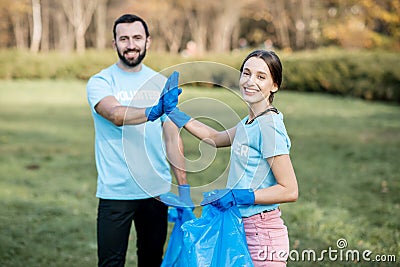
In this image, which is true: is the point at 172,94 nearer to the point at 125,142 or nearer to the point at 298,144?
the point at 125,142

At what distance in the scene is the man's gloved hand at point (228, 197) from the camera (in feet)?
8.14

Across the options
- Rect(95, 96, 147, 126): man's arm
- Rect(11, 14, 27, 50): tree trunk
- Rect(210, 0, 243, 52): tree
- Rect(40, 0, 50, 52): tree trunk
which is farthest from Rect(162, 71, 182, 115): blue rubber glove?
Rect(11, 14, 27, 50): tree trunk

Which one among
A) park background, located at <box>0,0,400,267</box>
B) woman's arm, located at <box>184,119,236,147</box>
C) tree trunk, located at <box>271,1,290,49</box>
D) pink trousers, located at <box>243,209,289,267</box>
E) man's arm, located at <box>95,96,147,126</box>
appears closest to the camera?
pink trousers, located at <box>243,209,289,267</box>

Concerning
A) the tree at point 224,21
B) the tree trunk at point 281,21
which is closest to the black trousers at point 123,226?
the tree trunk at point 281,21

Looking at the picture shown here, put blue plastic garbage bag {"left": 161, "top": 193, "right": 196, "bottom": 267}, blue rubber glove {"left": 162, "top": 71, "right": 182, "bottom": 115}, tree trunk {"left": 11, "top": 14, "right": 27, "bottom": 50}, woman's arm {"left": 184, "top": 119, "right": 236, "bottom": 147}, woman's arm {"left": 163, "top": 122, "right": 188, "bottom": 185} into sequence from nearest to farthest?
blue rubber glove {"left": 162, "top": 71, "right": 182, "bottom": 115} < woman's arm {"left": 184, "top": 119, "right": 236, "bottom": 147} < blue plastic garbage bag {"left": 161, "top": 193, "right": 196, "bottom": 267} < woman's arm {"left": 163, "top": 122, "right": 188, "bottom": 185} < tree trunk {"left": 11, "top": 14, "right": 27, "bottom": 50}

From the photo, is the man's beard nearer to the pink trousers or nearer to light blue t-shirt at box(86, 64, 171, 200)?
light blue t-shirt at box(86, 64, 171, 200)

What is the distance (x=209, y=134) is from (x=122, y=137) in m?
0.65

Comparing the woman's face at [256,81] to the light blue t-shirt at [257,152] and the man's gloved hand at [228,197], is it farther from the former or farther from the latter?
the man's gloved hand at [228,197]

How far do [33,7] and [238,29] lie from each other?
17.6 m

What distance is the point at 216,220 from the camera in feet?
8.66

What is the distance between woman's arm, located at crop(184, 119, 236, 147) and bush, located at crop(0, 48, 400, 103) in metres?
15.2

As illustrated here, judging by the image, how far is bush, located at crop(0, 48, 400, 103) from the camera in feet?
58.3

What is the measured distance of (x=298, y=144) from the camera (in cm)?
1037

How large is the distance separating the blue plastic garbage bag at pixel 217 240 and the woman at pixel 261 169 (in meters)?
0.06
